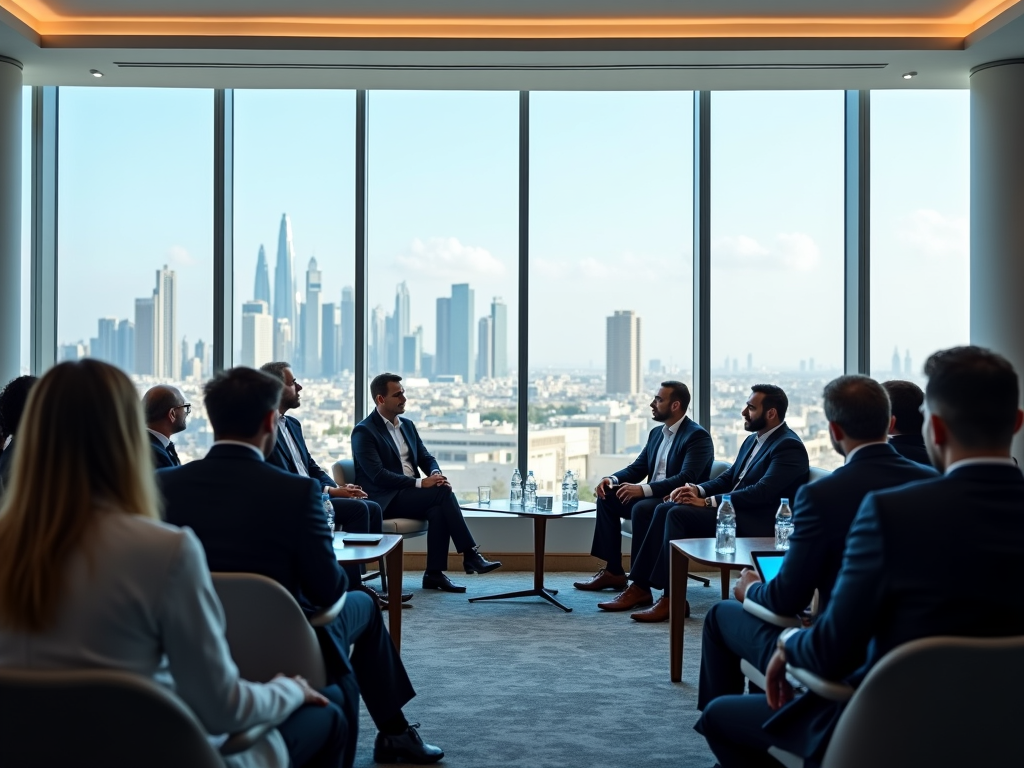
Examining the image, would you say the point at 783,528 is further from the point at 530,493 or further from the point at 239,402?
the point at 239,402

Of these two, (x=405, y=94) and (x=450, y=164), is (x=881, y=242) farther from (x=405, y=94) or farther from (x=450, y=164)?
(x=405, y=94)

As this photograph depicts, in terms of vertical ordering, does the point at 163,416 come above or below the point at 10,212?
below

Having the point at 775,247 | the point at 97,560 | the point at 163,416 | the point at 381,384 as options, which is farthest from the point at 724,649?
the point at 775,247

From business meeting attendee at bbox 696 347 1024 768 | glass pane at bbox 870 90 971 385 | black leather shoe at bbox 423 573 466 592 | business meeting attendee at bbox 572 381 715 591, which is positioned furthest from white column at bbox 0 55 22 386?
glass pane at bbox 870 90 971 385

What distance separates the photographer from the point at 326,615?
294 centimetres

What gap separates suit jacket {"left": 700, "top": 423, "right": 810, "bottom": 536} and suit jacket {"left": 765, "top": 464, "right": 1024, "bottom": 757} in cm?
366

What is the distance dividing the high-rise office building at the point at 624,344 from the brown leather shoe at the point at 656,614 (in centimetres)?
220

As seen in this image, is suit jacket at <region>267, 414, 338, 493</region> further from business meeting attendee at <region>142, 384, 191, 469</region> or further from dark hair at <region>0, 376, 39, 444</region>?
dark hair at <region>0, 376, 39, 444</region>

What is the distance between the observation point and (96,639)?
1719 millimetres

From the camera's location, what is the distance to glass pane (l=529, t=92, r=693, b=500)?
7.51m

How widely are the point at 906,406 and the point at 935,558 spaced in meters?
2.33

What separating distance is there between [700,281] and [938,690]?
5.73 m

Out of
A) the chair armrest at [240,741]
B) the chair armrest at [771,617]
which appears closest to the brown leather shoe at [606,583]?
the chair armrest at [771,617]

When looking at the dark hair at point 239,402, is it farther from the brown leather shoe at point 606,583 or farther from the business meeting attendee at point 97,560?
the brown leather shoe at point 606,583
